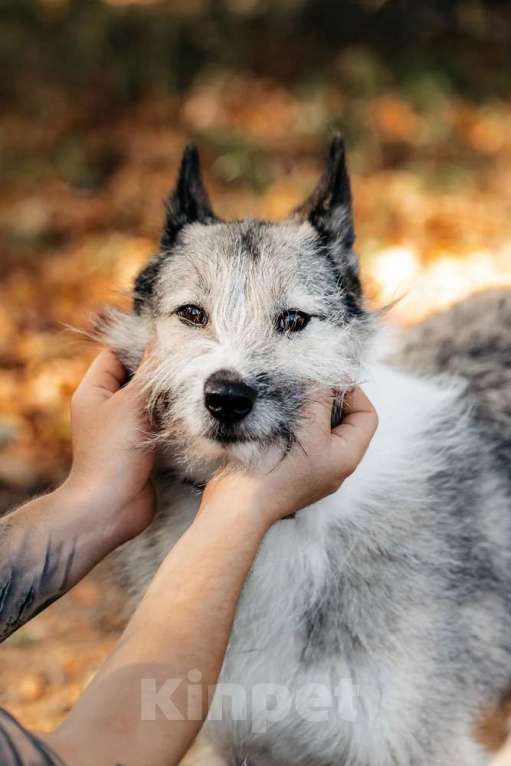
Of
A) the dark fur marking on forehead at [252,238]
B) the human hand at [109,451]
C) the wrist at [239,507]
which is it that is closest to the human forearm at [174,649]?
the wrist at [239,507]

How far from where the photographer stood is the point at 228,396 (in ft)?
6.48

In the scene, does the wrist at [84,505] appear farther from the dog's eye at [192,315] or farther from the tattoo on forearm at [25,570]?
the dog's eye at [192,315]

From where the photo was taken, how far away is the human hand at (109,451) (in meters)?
2.30

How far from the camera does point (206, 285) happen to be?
7.85 feet

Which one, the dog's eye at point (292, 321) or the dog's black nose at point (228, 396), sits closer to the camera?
the dog's black nose at point (228, 396)

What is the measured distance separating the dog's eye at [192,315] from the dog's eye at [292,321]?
0.67 feet

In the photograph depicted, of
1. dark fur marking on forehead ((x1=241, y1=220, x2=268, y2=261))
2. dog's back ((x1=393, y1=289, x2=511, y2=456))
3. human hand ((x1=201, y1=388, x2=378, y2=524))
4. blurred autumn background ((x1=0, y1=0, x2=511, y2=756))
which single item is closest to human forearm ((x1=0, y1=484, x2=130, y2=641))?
human hand ((x1=201, y1=388, x2=378, y2=524))

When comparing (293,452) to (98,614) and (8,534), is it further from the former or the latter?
(98,614)

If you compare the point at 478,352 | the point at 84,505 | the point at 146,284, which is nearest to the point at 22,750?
the point at 84,505

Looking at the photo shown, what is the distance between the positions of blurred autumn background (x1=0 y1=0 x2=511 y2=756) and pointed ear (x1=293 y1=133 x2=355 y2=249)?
4.79ft

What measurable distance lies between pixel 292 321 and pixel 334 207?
1.66 feet

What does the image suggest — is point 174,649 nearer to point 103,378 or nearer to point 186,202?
point 103,378

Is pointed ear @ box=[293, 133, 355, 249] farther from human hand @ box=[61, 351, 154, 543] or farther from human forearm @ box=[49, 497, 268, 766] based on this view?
human forearm @ box=[49, 497, 268, 766]

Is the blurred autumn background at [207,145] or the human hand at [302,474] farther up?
the blurred autumn background at [207,145]
